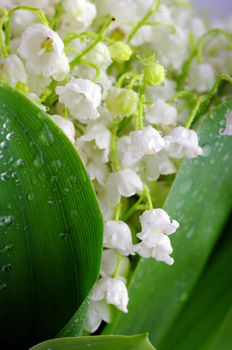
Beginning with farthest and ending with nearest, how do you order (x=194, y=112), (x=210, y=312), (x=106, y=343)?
(x=210, y=312), (x=194, y=112), (x=106, y=343)

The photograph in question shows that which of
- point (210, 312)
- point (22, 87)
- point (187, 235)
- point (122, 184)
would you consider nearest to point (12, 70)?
point (22, 87)

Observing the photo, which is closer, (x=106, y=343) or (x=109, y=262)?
(x=106, y=343)

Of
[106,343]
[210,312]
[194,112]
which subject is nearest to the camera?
[106,343]

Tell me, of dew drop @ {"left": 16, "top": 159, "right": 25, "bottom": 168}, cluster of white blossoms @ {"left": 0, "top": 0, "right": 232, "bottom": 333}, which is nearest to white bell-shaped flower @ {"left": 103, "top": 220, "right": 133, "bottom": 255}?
cluster of white blossoms @ {"left": 0, "top": 0, "right": 232, "bottom": 333}

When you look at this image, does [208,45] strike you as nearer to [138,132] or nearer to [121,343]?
[138,132]

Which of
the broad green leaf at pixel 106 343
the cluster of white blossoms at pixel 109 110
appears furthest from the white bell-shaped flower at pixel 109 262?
the broad green leaf at pixel 106 343

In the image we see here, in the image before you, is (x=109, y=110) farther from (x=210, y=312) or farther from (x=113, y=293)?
(x=210, y=312)

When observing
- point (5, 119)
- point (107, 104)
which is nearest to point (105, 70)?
point (107, 104)
